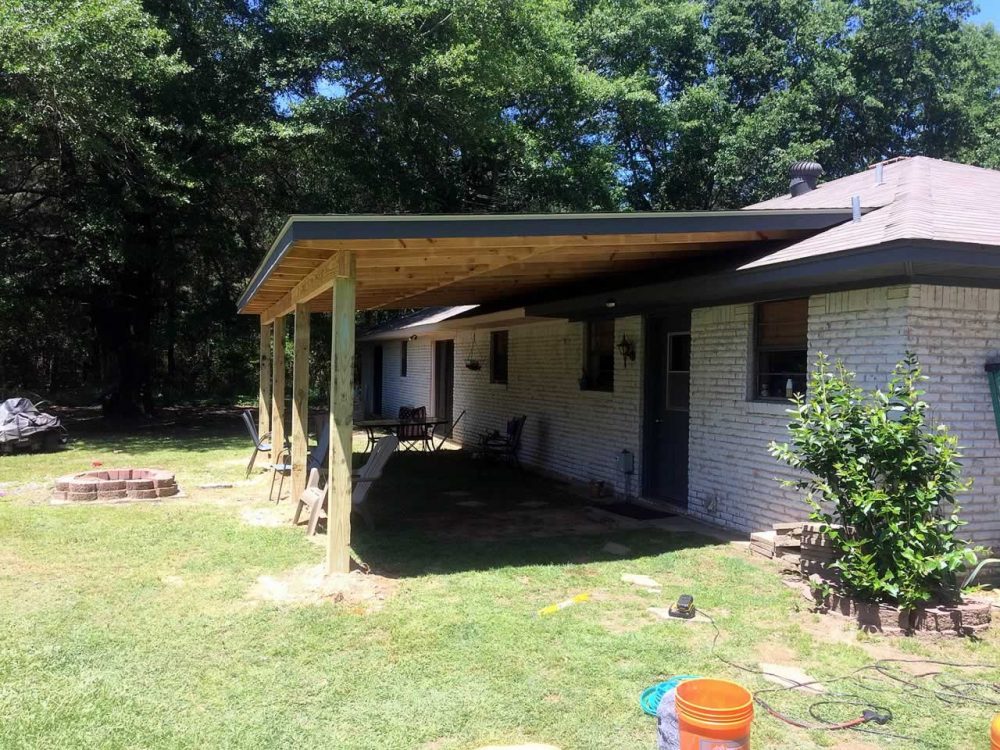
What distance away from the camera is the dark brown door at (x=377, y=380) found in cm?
2231

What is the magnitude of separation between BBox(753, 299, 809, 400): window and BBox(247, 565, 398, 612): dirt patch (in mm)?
3917

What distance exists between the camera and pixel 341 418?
5.39 m

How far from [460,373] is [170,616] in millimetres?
10899

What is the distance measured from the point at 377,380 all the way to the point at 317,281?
636 inches

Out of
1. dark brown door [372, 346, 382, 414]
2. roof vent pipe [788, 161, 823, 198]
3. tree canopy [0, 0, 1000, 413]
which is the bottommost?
dark brown door [372, 346, 382, 414]

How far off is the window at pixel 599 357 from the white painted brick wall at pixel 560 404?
134mm

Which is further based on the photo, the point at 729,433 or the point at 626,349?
the point at 626,349

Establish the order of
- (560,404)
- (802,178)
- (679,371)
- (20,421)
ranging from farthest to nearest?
(20,421) < (560,404) < (802,178) < (679,371)

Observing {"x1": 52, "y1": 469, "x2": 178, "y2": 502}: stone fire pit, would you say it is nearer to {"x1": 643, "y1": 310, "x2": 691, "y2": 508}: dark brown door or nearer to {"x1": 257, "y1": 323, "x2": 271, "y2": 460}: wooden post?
{"x1": 257, "y1": 323, "x2": 271, "y2": 460}: wooden post

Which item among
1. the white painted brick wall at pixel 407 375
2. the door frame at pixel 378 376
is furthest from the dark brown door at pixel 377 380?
the white painted brick wall at pixel 407 375

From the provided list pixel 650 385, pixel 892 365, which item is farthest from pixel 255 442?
pixel 892 365

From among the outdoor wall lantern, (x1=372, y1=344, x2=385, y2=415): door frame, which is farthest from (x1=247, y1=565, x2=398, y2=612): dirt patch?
(x1=372, y1=344, x2=385, y2=415): door frame

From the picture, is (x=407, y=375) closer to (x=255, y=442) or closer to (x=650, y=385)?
(x=255, y=442)

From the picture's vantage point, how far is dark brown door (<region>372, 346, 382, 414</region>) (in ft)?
73.2
